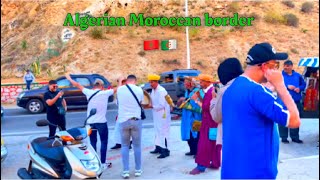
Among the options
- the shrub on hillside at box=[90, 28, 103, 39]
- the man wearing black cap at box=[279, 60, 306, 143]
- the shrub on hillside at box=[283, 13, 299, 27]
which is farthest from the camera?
the shrub on hillside at box=[283, 13, 299, 27]

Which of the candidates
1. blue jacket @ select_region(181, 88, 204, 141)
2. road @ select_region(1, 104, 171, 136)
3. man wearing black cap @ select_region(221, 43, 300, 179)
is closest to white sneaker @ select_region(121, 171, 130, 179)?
blue jacket @ select_region(181, 88, 204, 141)

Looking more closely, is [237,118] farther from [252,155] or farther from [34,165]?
[34,165]

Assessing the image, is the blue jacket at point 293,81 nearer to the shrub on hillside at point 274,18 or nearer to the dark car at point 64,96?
the dark car at point 64,96

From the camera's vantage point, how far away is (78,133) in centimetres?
604

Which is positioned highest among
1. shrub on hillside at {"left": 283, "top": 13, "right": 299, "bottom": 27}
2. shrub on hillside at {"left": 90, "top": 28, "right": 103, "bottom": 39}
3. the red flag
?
shrub on hillside at {"left": 283, "top": 13, "right": 299, "bottom": 27}

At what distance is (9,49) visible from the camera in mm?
33312

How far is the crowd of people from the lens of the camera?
2.92m

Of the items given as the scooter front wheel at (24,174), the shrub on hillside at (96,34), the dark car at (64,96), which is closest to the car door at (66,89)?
the dark car at (64,96)

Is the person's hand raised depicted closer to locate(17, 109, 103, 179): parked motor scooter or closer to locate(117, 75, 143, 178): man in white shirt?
locate(17, 109, 103, 179): parked motor scooter

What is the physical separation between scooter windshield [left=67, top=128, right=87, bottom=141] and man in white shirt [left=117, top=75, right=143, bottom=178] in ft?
2.94

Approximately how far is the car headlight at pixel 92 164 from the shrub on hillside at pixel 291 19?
32668 millimetres

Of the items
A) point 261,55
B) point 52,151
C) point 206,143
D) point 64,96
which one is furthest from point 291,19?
point 261,55

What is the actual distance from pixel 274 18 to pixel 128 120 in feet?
105

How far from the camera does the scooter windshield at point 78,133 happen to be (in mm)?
5996
